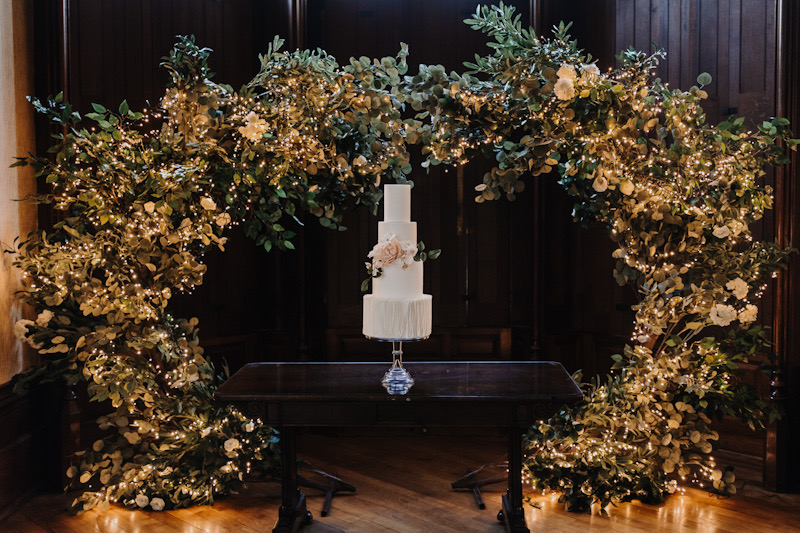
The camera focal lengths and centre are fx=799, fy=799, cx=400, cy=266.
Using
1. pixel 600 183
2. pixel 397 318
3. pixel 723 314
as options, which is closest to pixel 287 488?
pixel 397 318

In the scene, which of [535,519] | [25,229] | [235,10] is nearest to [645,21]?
[235,10]

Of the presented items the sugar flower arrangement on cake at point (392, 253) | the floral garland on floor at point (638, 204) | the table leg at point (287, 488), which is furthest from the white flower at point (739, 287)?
the table leg at point (287, 488)

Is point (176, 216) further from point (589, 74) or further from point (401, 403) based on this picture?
point (589, 74)

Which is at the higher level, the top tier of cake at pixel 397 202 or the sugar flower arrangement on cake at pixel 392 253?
the top tier of cake at pixel 397 202

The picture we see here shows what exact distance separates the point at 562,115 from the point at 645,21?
1614mm

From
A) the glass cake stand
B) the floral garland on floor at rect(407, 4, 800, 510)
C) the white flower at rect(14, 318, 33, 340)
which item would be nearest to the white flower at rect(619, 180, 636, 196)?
the floral garland on floor at rect(407, 4, 800, 510)

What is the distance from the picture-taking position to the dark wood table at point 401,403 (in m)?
3.24

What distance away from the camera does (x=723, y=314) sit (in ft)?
11.9

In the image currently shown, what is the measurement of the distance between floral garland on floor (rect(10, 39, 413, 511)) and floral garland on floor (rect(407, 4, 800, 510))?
0.43m

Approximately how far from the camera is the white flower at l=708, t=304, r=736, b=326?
3.61 meters

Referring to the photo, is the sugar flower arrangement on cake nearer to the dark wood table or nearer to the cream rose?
the cream rose

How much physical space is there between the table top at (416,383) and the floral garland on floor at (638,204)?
0.52 meters

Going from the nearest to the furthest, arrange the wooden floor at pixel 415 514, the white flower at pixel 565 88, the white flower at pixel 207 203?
the white flower at pixel 565 88 < the white flower at pixel 207 203 < the wooden floor at pixel 415 514

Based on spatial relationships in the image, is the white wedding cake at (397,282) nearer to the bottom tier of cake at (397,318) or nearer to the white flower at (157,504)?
the bottom tier of cake at (397,318)
